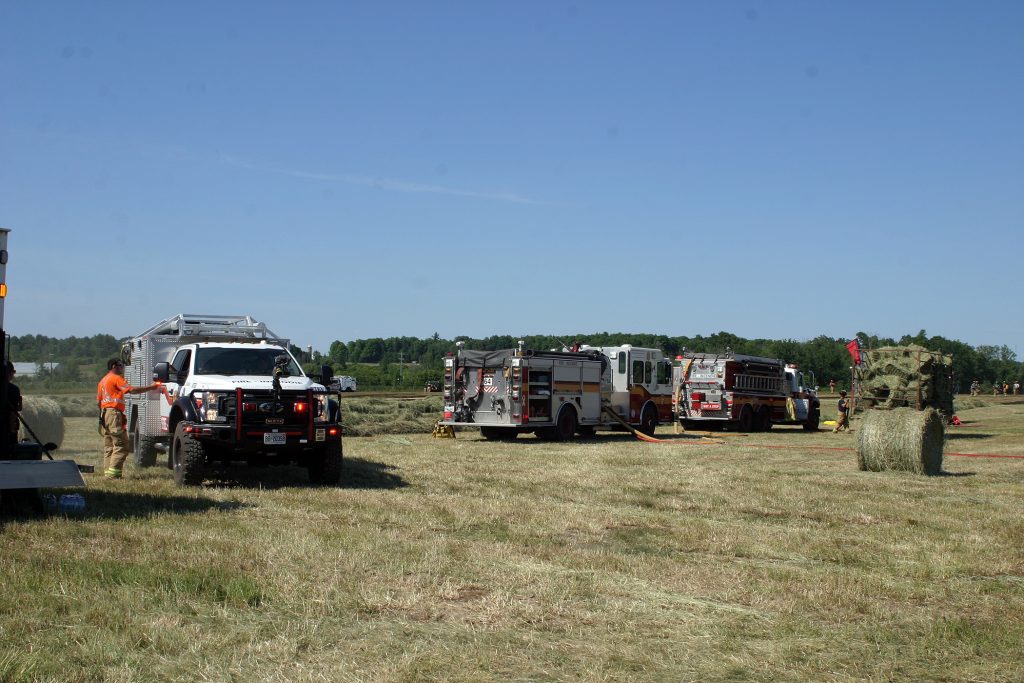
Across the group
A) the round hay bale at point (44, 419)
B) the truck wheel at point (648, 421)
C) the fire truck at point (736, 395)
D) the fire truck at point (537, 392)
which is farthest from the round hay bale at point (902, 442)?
the round hay bale at point (44, 419)

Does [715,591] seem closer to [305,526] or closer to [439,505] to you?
[305,526]

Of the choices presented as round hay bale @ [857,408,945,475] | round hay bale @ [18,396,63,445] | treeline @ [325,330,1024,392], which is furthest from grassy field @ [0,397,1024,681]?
Answer: treeline @ [325,330,1024,392]

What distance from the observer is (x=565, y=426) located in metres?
28.1

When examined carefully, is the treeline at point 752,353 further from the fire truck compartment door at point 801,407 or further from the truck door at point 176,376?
the truck door at point 176,376

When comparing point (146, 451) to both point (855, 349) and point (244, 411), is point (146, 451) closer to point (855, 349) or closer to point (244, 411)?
point (244, 411)

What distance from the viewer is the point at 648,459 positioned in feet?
71.9

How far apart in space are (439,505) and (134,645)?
688 centimetres

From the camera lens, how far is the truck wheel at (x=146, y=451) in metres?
17.9

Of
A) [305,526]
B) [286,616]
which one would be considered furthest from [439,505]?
[286,616]

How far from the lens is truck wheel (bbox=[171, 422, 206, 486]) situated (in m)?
14.3

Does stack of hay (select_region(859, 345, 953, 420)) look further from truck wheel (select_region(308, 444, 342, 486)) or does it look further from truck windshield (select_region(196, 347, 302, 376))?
truck wheel (select_region(308, 444, 342, 486))

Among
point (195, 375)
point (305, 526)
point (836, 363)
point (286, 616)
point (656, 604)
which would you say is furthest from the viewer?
point (836, 363)

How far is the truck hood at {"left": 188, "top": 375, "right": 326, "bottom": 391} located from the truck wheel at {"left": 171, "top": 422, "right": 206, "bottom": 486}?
67 cm

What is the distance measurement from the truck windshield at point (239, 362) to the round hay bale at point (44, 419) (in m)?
6.83
